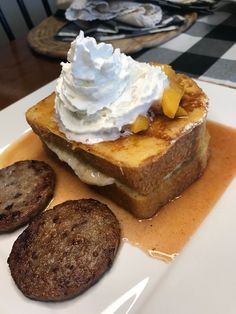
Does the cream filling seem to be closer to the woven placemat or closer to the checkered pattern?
the checkered pattern

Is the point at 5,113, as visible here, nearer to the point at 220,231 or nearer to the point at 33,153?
the point at 33,153

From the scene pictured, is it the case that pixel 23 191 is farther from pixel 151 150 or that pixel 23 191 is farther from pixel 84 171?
pixel 151 150

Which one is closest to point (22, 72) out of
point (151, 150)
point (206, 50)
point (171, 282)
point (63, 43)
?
point (63, 43)

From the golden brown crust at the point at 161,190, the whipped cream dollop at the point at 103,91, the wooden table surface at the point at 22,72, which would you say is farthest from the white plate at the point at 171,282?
the wooden table surface at the point at 22,72

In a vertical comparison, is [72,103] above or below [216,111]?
above

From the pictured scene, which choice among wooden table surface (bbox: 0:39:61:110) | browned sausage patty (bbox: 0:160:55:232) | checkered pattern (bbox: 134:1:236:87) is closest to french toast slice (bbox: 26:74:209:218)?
browned sausage patty (bbox: 0:160:55:232)

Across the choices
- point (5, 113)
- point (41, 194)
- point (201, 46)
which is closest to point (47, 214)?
point (41, 194)
